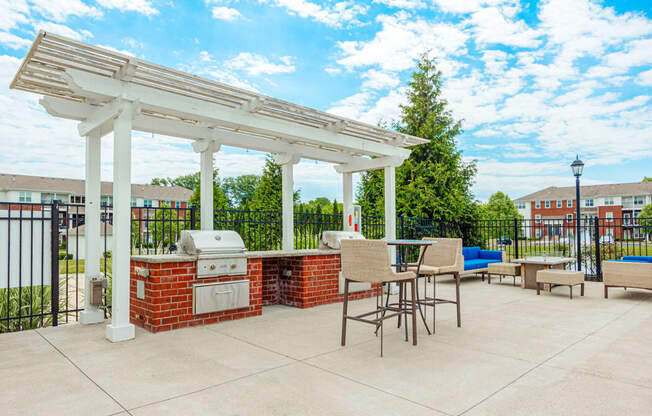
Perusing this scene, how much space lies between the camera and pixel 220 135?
5879mm

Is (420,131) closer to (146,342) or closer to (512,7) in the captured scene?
(512,7)

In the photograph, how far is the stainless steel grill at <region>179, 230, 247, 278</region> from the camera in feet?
15.8

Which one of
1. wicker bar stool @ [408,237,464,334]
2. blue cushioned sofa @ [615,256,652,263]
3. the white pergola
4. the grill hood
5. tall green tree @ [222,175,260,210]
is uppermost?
tall green tree @ [222,175,260,210]

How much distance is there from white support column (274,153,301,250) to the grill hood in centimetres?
160

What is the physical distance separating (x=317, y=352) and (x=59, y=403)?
6.59 feet

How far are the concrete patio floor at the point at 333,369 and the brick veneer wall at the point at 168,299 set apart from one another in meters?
0.18

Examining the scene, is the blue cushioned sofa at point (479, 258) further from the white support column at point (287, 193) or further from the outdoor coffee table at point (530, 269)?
the white support column at point (287, 193)

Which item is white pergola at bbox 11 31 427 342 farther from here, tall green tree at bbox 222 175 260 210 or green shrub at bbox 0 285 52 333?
tall green tree at bbox 222 175 260 210

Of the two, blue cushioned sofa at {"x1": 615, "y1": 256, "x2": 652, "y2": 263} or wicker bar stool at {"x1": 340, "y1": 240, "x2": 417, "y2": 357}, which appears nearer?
wicker bar stool at {"x1": 340, "y1": 240, "x2": 417, "y2": 357}

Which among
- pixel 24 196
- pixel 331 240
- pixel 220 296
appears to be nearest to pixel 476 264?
pixel 331 240

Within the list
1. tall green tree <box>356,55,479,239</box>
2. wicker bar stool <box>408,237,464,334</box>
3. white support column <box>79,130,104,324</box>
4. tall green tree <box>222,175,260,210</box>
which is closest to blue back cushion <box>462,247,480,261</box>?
tall green tree <box>356,55,479,239</box>

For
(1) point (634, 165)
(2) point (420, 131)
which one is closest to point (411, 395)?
(2) point (420, 131)

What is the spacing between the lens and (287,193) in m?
6.84

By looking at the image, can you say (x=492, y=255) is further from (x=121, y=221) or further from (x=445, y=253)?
(x=121, y=221)
